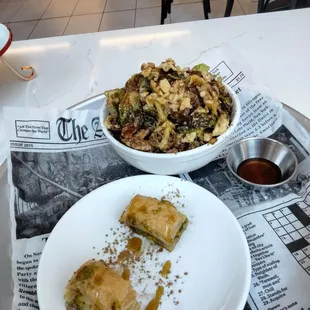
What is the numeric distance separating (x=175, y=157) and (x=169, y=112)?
2.8 inches

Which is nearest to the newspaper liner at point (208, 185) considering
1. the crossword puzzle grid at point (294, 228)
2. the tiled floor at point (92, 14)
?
the crossword puzzle grid at point (294, 228)

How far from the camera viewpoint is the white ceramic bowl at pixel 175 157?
1.65ft

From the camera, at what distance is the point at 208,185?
1.88 ft

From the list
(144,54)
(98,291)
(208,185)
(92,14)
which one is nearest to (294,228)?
(208,185)

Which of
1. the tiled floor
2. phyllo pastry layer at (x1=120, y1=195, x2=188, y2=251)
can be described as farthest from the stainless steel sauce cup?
the tiled floor

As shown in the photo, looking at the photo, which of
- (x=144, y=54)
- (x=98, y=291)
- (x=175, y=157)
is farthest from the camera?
(x=144, y=54)

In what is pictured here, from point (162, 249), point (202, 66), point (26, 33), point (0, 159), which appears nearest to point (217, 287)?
point (162, 249)

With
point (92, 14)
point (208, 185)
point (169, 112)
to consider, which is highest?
point (169, 112)

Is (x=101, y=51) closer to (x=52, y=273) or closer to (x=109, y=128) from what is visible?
(x=109, y=128)

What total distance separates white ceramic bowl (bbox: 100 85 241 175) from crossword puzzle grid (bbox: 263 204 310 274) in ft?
→ 0.39

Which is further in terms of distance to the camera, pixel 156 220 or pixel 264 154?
pixel 264 154

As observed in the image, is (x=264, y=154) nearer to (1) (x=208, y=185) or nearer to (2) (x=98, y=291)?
(1) (x=208, y=185)

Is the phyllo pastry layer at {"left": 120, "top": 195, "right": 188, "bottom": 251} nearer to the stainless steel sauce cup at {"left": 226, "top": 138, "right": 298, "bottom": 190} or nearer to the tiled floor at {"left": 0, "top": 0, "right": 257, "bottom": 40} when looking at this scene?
the stainless steel sauce cup at {"left": 226, "top": 138, "right": 298, "bottom": 190}

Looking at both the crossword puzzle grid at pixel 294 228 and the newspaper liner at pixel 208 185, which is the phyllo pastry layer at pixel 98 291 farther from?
the crossword puzzle grid at pixel 294 228
